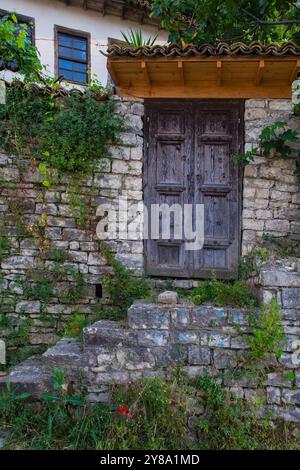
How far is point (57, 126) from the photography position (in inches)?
161

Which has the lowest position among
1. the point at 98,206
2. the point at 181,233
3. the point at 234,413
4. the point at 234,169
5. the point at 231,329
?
the point at 234,413

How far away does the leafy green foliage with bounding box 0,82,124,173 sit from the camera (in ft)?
13.3

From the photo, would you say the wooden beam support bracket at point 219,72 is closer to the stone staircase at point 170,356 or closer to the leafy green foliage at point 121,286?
the leafy green foliage at point 121,286

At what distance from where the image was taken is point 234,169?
4336 millimetres

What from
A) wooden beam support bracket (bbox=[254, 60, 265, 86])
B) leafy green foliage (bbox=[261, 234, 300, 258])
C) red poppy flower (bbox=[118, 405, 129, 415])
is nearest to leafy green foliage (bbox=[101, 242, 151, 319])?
red poppy flower (bbox=[118, 405, 129, 415])

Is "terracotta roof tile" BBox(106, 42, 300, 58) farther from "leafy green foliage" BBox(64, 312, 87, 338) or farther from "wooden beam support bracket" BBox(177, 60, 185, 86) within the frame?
"leafy green foliage" BBox(64, 312, 87, 338)

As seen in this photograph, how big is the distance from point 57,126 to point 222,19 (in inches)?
115

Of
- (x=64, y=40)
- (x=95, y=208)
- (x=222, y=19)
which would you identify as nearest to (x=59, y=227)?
(x=95, y=208)

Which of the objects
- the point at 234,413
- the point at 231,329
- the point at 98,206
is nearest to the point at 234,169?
the point at 98,206

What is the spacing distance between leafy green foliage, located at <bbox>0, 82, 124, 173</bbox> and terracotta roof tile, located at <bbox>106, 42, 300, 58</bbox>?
675mm

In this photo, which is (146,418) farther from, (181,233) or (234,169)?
(234,169)
